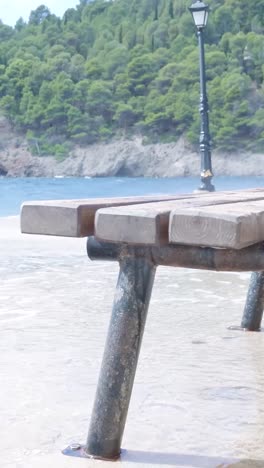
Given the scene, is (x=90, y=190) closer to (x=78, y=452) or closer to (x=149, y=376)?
(x=149, y=376)

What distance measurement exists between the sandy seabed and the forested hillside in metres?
78.5

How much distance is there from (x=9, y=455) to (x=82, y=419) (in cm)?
49

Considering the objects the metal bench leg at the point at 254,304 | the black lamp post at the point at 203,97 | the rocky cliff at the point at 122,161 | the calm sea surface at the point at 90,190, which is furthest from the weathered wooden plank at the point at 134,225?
the rocky cliff at the point at 122,161

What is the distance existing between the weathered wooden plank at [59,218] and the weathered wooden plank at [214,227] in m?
0.39

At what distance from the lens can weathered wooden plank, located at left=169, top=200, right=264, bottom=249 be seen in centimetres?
237

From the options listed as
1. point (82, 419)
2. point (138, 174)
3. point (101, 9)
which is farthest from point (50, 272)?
point (101, 9)

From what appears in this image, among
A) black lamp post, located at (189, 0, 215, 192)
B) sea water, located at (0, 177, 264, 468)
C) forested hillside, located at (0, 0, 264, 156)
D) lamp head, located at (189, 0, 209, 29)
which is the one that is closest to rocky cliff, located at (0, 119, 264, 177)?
forested hillside, located at (0, 0, 264, 156)

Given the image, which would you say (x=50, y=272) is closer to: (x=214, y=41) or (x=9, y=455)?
(x=9, y=455)

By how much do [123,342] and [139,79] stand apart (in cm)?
9677

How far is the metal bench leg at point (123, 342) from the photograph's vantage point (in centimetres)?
283

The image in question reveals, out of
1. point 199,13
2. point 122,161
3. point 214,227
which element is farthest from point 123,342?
point 122,161

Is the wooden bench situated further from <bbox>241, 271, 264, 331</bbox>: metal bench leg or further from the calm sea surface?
the calm sea surface

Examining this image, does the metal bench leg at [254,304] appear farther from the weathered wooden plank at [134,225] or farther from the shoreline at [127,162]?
the shoreline at [127,162]

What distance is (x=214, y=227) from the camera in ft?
7.84
